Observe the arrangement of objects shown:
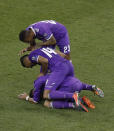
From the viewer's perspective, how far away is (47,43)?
31.0 ft

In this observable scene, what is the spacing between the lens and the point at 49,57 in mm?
A: 8750

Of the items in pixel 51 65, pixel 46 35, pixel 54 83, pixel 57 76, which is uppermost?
pixel 46 35

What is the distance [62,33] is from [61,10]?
535cm

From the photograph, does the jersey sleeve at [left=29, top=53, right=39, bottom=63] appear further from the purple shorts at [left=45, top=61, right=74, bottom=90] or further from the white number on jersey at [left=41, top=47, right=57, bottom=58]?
the purple shorts at [left=45, top=61, right=74, bottom=90]

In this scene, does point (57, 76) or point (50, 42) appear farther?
point (50, 42)

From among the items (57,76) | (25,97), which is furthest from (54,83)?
(25,97)

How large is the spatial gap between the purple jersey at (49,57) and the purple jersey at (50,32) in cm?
75

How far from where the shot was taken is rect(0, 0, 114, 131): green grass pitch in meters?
7.81

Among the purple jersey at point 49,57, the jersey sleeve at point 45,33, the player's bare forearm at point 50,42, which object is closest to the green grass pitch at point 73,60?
the purple jersey at point 49,57

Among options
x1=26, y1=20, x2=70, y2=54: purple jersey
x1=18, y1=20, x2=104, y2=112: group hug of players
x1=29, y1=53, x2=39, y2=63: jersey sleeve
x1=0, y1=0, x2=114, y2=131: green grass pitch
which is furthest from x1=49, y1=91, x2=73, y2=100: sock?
x1=26, y1=20, x2=70, y2=54: purple jersey

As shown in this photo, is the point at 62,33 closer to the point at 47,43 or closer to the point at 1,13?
the point at 47,43

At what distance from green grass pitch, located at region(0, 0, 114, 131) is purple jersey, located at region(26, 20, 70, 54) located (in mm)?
979

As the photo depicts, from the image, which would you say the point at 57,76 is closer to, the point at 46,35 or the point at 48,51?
the point at 48,51

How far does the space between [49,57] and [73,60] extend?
291cm
